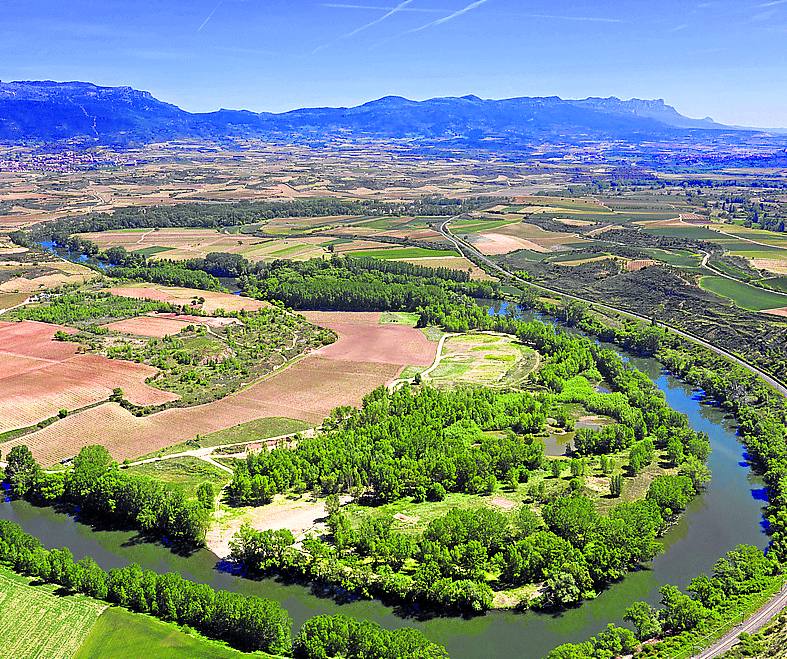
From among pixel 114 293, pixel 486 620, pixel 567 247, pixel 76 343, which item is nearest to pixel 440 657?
pixel 486 620

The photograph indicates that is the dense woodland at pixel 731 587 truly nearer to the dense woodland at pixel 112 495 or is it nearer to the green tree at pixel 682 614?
the green tree at pixel 682 614

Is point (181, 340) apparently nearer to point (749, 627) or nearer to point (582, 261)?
point (749, 627)

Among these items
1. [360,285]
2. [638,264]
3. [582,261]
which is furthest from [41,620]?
[582,261]

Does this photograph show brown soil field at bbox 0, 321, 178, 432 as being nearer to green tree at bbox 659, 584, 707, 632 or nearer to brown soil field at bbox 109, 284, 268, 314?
brown soil field at bbox 109, 284, 268, 314

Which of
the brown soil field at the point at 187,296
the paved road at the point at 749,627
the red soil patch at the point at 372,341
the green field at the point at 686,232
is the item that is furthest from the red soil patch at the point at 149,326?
the green field at the point at 686,232

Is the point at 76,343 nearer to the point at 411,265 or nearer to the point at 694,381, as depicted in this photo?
the point at 411,265

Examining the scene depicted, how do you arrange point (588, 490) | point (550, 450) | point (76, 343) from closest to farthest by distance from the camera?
point (588, 490) → point (550, 450) → point (76, 343)
